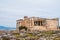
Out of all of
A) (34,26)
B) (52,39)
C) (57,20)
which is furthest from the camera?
(57,20)

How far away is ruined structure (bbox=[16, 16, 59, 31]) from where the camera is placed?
28394 millimetres

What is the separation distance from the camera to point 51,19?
29375 mm

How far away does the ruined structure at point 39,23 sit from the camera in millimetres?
28394

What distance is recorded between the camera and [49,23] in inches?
1148

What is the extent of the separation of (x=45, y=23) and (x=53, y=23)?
1.57m

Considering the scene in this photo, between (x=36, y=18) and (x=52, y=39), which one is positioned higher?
(x=36, y=18)

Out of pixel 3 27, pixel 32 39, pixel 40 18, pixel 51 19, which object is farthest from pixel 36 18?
pixel 32 39

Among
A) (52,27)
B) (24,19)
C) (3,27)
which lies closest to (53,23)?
(52,27)

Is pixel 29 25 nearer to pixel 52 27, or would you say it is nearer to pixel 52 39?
pixel 52 27

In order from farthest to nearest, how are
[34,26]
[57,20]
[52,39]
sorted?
1. [57,20]
2. [34,26]
3. [52,39]

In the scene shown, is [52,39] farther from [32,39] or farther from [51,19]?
Result: [51,19]

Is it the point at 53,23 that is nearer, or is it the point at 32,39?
the point at 32,39

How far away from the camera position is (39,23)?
29750 millimetres

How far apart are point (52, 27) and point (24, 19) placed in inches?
208
